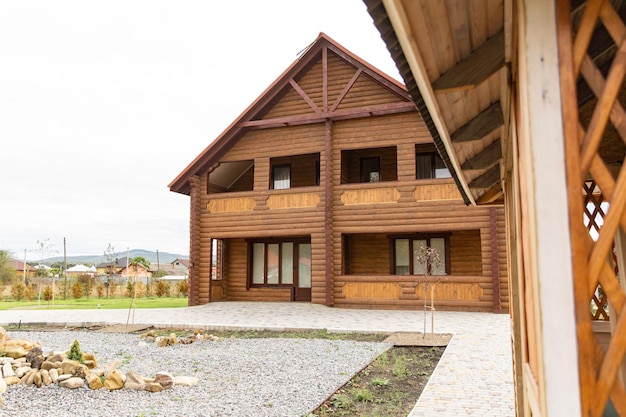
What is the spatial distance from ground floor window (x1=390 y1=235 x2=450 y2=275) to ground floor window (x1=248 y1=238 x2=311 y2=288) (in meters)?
3.48

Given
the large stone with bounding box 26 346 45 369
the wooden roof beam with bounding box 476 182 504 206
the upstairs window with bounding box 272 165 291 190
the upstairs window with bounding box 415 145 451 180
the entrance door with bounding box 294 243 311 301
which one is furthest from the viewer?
the upstairs window with bounding box 272 165 291 190

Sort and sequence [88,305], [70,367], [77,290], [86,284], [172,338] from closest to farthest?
[70,367]
[172,338]
[88,305]
[77,290]
[86,284]

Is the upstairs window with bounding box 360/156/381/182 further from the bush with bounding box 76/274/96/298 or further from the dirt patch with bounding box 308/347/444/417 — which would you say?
the bush with bounding box 76/274/96/298

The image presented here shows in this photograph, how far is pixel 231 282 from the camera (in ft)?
63.1

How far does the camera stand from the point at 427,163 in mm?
16609

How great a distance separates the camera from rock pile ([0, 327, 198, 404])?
6277mm

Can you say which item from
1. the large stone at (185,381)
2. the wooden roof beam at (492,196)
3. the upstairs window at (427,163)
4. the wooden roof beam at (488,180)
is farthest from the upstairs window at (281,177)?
the wooden roof beam at (488,180)

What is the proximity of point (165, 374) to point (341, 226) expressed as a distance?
1002 centimetres

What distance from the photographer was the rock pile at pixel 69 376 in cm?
628

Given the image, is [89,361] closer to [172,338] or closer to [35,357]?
[35,357]

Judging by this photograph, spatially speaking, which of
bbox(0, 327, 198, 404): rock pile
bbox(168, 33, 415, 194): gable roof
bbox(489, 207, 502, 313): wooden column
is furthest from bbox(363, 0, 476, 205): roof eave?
bbox(168, 33, 415, 194): gable roof

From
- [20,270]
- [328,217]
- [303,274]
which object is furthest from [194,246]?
[20,270]

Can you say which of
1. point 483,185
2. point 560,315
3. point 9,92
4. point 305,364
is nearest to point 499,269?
point 305,364

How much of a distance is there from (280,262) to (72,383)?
42.0 feet
